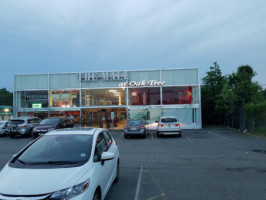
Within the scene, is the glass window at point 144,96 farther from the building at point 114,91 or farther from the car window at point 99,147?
the car window at point 99,147

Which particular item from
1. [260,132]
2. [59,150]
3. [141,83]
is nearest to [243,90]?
[260,132]

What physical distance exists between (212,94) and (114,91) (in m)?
13.5

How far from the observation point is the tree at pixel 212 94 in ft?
96.7

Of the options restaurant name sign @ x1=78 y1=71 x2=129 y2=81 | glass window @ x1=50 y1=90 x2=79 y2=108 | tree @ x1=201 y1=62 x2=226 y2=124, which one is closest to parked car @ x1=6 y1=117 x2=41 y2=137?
glass window @ x1=50 y1=90 x2=79 y2=108

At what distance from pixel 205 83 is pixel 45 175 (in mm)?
31253

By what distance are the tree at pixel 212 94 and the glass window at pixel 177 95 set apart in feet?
18.3

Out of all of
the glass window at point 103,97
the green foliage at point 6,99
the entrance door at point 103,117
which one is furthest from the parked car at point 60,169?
the green foliage at point 6,99

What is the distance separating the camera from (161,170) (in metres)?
7.32

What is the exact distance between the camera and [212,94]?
29812 mm

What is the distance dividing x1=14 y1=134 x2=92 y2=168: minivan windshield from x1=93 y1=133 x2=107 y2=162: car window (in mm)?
155

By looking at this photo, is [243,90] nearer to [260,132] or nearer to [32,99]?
[260,132]

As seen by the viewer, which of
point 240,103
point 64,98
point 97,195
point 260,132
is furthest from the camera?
point 64,98

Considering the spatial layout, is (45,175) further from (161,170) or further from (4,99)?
(4,99)

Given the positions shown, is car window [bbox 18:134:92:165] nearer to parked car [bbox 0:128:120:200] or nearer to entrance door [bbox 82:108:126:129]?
parked car [bbox 0:128:120:200]
